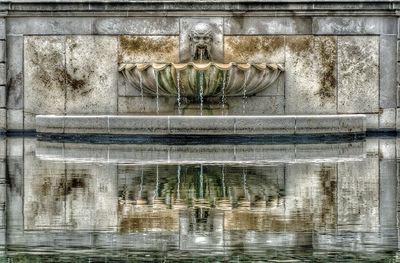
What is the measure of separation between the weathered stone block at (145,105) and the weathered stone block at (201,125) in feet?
7.80

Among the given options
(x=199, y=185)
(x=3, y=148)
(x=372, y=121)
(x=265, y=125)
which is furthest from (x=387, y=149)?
(x=199, y=185)

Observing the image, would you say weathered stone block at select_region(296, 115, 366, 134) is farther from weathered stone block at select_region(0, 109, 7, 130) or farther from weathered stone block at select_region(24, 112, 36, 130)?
weathered stone block at select_region(0, 109, 7, 130)

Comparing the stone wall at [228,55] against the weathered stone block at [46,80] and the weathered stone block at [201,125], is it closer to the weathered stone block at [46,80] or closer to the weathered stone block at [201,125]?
the weathered stone block at [46,80]

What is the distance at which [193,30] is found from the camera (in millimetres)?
21891

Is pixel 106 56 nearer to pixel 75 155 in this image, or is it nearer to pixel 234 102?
pixel 234 102

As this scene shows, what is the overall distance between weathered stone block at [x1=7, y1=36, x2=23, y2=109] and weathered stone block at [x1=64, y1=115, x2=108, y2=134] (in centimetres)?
239

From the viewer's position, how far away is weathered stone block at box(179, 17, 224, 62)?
22188 mm

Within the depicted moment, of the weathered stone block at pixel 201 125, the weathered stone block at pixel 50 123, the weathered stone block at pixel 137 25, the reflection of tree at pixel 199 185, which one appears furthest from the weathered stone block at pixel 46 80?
the reflection of tree at pixel 199 185

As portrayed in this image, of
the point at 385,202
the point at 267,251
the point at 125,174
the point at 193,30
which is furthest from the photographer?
the point at 193,30

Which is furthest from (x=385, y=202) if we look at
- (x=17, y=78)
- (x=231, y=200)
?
(x=17, y=78)

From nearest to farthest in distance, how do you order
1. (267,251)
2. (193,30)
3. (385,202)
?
(267,251) → (385,202) → (193,30)

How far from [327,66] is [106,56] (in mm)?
3654

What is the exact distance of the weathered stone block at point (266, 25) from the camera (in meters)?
22.3

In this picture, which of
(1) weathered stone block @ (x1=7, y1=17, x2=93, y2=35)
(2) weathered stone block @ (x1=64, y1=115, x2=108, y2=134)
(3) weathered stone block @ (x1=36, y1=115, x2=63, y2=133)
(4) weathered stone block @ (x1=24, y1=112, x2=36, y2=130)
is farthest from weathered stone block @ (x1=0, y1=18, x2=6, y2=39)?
(2) weathered stone block @ (x1=64, y1=115, x2=108, y2=134)
